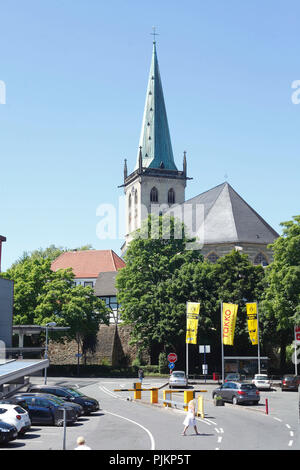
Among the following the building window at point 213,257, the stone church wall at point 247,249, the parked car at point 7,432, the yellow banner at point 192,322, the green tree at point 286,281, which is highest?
the stone church wall at point 247,249

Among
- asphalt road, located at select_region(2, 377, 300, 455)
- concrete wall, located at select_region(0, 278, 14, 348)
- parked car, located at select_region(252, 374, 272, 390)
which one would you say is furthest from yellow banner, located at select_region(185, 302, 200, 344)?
asphalt road, located at select_region(2, 377, 300, 455)

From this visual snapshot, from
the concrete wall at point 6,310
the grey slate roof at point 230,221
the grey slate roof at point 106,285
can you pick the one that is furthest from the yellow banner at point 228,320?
the grey slate roof at point 106,285

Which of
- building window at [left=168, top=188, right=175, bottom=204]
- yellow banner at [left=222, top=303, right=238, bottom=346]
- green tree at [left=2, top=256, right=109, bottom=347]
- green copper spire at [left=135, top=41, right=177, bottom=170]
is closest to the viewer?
yellow banner at [left=222, top=303, right=238, bottom=346]

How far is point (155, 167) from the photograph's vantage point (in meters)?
113

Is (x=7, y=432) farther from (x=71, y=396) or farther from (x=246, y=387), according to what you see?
(x=246, y=387)

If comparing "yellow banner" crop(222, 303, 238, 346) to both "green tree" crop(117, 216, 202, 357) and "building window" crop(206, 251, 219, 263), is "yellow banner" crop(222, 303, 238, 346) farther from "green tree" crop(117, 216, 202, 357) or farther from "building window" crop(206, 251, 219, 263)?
"building window" crop(206, 251, 219, 263)

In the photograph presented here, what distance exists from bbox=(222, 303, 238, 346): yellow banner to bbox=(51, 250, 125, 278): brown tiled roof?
1612 inches

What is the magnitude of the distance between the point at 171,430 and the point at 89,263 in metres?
73.8

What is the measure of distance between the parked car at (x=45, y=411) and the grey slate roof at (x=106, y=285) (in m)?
54.3

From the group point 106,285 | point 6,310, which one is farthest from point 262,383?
point 106,285

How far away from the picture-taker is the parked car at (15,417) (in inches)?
890

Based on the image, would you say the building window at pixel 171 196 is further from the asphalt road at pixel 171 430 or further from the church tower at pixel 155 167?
the asphalt road at pixel 171 430

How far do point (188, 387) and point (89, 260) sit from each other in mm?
50588

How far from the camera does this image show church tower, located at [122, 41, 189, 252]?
366 ft
